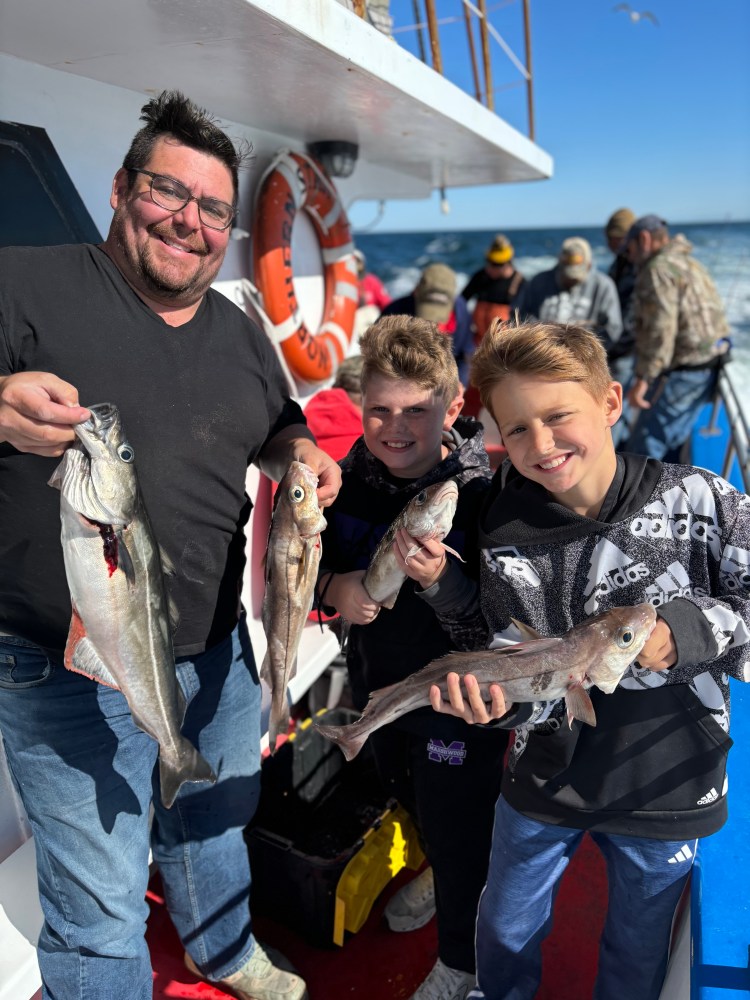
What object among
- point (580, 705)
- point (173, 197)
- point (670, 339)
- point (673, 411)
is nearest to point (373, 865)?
point (580, 705)

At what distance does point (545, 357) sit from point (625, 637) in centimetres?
82

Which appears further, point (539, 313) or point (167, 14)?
point (539, 313)

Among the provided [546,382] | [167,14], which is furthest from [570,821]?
[167,14]

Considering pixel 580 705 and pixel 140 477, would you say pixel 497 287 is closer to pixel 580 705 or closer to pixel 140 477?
pixel 140 477

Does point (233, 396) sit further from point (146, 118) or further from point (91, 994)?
point (91, 994)

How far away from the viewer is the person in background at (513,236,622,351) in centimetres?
746

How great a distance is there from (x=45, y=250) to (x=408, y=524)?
1.39 meters

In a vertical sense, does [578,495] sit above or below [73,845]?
above

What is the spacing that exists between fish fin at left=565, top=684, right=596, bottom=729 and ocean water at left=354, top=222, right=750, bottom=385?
1579 centimetres

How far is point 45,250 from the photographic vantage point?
2.21 meters

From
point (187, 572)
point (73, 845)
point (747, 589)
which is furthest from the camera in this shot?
point (187, 572)

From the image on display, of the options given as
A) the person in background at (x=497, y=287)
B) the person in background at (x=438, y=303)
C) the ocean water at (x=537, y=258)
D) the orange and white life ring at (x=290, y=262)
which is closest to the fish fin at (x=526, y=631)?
the orange and white life ring at (x=290, y=262)

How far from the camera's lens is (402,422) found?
2553mm

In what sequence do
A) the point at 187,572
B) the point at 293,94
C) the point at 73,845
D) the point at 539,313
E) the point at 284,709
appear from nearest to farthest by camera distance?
the point at 73,845 < the point at 187,572 < the point at 284,709 < the point at 293,94 < the point at 539,313
